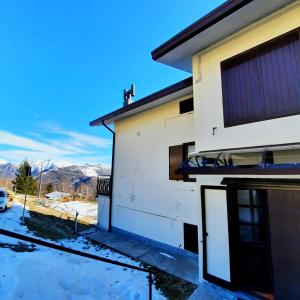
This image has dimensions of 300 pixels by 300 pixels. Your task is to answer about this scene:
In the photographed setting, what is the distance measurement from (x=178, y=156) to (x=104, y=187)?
548 centimetres

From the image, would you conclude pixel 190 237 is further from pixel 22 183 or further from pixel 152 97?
pixel 22 183

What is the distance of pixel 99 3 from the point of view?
839 centimetres

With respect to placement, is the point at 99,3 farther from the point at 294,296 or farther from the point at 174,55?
the point at 294,296

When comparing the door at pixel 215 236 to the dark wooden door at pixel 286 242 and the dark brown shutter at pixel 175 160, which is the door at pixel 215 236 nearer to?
the dark wooden door at pixel 286 242

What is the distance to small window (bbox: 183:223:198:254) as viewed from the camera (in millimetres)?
6742

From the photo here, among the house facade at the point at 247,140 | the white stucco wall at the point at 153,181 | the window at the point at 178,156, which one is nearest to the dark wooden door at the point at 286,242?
the house facade at the point at 247,140

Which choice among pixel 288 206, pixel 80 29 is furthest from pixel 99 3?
pixel 288 206

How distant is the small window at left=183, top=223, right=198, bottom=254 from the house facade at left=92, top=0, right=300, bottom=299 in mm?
2195

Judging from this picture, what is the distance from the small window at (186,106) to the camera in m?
7.29

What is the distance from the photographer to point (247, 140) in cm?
392

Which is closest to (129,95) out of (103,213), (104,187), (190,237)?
(104,187)

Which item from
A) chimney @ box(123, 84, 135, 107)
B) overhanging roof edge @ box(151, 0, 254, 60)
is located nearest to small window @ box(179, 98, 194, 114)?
overhanging roof edge @ box(151, 0, 254, 60)

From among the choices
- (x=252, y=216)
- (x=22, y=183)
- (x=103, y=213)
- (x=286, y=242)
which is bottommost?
(x=103, y=213)

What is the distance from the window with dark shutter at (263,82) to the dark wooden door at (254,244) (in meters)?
1.56
